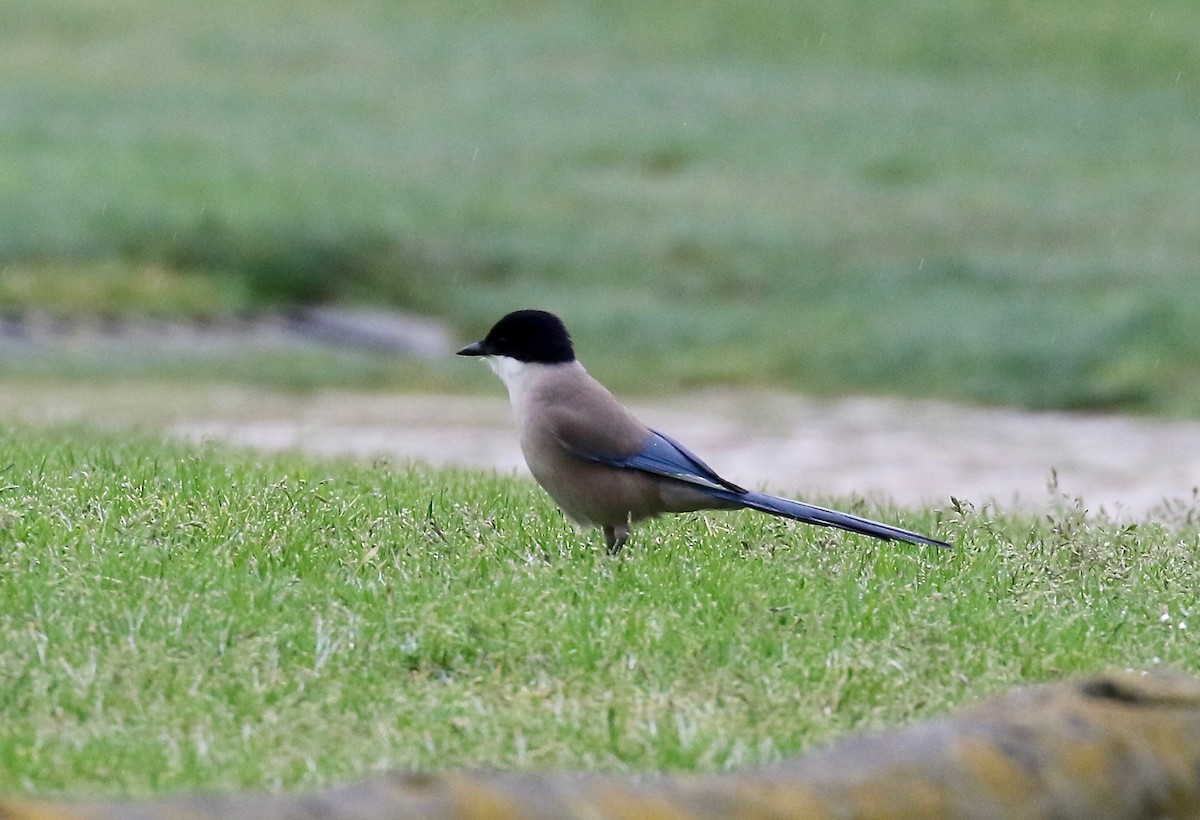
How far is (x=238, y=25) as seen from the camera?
35.9 m

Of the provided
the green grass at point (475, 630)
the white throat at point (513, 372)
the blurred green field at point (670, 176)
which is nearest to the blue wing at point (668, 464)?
the green grass at point (475, 630)

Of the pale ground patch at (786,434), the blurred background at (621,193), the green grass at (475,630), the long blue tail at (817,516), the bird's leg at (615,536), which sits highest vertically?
the blurred background at (621,193)

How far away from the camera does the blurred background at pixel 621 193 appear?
19.5 metres

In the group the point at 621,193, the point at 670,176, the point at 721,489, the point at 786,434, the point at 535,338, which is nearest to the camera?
the point at 721,489

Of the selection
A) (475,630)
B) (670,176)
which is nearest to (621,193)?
(670,176)

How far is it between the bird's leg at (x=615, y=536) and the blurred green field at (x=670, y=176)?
36.0 ft

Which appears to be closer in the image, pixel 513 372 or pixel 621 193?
pixel 513 372

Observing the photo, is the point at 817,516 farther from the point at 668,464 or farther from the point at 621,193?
the point at 621,193

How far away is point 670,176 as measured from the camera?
27.2 m

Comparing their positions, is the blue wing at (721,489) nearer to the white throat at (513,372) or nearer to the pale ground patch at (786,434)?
the white throat at (513,372)

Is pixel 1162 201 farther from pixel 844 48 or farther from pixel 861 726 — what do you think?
pixel 861 726

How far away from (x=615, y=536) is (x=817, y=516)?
886mm

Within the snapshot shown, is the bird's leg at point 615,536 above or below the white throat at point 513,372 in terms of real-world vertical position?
below

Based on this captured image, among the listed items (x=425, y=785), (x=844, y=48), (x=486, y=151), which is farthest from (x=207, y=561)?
(x=844, y=48)
